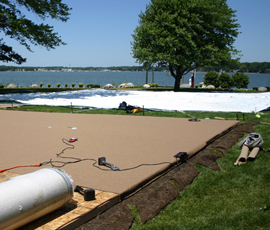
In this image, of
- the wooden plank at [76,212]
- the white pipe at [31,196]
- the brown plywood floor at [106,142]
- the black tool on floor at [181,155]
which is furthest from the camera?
the black tool on floor at [181,155]

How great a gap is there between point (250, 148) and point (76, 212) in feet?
14.5

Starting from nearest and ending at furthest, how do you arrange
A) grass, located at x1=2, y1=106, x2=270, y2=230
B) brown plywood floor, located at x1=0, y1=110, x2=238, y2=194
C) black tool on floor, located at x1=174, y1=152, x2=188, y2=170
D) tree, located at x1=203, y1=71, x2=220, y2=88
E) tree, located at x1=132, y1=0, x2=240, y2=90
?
grass, located at x1=2, y1=106, x2=270, y2=230 → brown plywood floor, located at x1=0, y1=110, x2=238, y2=194 → black tool on floor, located at x1=174, y1=152, x2=188, y2=170 → tree, located at x1=132, y1=0, x2=240, y2=90 → tree, located at x1=203, y1=71, x2=220, y2=88

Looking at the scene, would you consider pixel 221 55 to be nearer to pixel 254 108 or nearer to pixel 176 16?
pixel 176 16

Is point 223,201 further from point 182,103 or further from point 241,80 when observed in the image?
point 241,80

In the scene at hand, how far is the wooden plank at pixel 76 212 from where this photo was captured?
309 cm

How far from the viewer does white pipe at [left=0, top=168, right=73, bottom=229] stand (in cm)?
277

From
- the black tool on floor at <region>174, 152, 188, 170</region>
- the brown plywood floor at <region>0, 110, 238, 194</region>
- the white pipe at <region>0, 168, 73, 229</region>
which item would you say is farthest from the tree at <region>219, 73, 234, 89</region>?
the white pipe at <region>0, 168, 73, 229</region>

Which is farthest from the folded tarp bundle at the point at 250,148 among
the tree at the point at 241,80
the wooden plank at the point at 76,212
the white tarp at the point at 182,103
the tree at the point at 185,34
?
the tree at the point at 241,80

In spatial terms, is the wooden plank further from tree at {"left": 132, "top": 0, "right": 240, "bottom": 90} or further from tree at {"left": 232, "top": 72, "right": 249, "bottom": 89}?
tree at {"left": 232, "top": 72, "right": 249, "bottom": 89}

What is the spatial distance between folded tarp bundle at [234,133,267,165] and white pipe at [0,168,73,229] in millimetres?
3544

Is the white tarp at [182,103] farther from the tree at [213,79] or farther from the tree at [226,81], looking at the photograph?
the tree at [213,79]

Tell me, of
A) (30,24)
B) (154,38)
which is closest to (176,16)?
(154,38)

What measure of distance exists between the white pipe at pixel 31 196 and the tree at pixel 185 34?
2388 cm

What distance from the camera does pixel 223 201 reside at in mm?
3955
